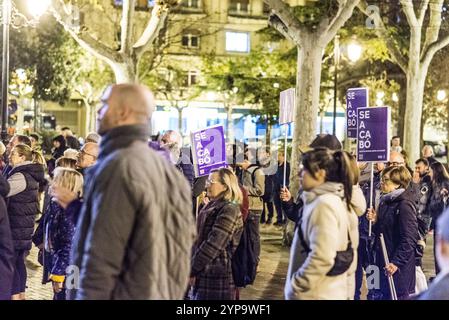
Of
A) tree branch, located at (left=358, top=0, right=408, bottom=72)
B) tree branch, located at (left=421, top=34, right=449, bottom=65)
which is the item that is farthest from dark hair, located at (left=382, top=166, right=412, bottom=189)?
tree branch, located at (left=421, top=34, right=449, bottom=65)

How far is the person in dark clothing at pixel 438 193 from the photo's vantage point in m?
12.5

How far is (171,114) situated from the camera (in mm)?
65438

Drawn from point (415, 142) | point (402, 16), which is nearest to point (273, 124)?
point (402, 16)

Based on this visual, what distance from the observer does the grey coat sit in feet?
13.2

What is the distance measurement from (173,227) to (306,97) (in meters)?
12.3

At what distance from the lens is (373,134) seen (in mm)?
11297

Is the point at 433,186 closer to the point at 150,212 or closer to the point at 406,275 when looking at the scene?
the point at 406,275

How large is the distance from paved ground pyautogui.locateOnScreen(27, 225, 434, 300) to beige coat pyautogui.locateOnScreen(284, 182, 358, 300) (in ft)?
17.3

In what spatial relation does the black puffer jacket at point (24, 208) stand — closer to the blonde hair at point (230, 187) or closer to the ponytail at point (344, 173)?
the blonde hair at point (230, 187)

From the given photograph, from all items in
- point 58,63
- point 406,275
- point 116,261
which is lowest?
point 406,275

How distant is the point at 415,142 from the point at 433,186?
13153 millimetres

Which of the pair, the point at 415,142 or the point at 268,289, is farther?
the point at 415,142

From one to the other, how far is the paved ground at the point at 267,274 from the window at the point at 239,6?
160ft

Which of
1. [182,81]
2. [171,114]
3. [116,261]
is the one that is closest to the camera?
[116,261]
